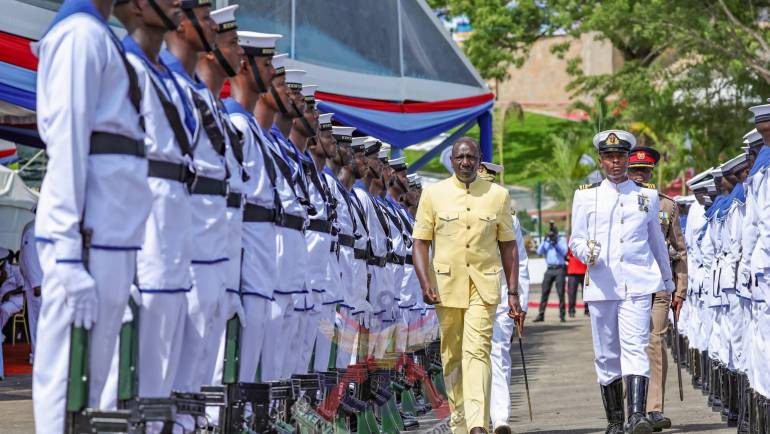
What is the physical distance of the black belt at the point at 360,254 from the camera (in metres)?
11.9

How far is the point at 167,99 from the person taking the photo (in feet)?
21.7

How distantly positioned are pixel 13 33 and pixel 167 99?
5.45 meters

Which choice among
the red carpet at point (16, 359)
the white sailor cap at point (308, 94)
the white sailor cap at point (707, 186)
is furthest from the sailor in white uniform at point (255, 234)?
the red carpet at point (16, 359)

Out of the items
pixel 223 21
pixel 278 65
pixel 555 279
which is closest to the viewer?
pixel 223 21

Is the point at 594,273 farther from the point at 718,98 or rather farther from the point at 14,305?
the point at 718,98

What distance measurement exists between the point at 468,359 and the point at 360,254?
1942 mm

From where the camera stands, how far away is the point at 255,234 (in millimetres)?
8359

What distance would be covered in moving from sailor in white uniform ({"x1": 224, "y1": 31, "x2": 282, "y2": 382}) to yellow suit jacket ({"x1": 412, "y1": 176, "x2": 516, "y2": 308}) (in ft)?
7.54

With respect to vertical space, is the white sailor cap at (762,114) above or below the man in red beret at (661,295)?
above

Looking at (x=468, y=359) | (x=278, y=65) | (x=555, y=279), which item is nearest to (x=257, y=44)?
(x=278, y=65)

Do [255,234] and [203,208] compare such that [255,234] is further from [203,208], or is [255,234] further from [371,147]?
[371,147]

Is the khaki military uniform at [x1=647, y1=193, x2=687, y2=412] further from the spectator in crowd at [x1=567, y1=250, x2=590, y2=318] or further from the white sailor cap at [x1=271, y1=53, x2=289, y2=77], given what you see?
the spectator in crowd at [x1=567, y1=250, x2=590, y2=318]

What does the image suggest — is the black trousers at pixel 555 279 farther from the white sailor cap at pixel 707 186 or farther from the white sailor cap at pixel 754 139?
the white sailor cap at pixel 754 139

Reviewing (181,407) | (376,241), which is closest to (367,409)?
(376,241)
